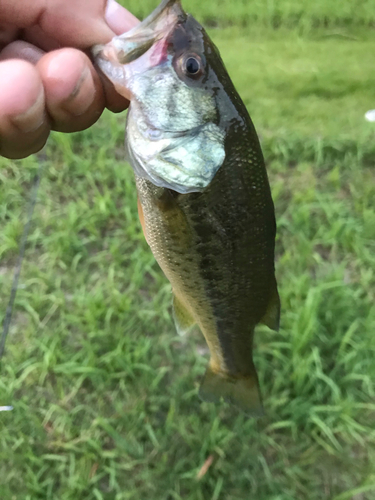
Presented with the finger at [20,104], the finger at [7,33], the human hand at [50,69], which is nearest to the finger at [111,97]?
the human hand at [50,69]

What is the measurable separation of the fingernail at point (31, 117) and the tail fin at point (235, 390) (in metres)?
0.94

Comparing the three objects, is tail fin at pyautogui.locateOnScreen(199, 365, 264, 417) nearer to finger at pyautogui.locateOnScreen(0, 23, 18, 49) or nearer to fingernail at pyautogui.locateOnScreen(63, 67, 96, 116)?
fingernail at pyautogui.locateOnScreen(63, 67, 96, 116)

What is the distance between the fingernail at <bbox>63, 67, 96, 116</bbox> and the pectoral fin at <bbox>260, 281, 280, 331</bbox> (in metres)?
0.68

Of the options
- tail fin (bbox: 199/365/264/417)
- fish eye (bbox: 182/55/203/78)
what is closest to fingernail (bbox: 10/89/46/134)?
fish eye (bbox: 182/55/203/78)

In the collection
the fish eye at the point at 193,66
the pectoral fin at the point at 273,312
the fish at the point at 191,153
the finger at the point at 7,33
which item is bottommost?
the pectoral fin at the point at 273,312

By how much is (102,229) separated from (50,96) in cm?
143

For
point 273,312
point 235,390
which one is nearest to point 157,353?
point 235,390

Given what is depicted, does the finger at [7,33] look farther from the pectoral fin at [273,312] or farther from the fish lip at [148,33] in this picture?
the pectoral fin at [273,312]

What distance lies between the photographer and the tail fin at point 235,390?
1.40 metres

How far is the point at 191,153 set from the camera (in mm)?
877

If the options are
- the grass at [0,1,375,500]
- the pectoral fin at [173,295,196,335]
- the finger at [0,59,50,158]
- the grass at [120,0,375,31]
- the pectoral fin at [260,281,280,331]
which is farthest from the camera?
the grass at [120,0,375,31]

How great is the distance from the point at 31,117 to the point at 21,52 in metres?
0.30

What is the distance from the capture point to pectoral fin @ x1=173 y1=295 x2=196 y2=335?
1.30 metres

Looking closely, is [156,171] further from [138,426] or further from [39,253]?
[39,253]
